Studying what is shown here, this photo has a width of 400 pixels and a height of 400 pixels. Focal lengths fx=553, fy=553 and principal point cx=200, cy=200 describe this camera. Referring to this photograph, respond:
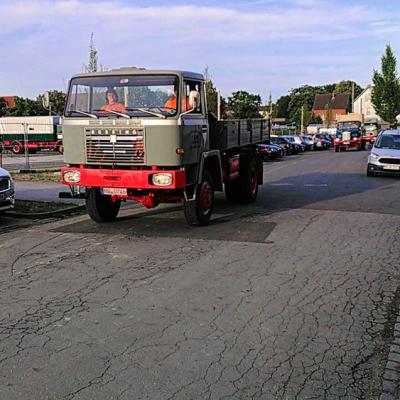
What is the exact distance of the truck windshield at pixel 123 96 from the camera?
9.05 metres

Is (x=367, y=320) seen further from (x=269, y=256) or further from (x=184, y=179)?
(x=184, y=179)

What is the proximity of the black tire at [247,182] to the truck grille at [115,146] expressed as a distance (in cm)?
438

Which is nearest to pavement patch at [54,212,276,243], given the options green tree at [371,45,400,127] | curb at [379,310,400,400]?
curb at [379,310,400,400]

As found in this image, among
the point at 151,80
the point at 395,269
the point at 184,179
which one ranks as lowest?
the point at 395,269

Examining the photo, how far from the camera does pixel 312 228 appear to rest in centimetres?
970

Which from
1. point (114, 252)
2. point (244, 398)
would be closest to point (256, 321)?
point (244, 398)

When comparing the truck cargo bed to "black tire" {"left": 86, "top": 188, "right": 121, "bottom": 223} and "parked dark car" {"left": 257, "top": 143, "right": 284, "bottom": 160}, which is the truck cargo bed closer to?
"black tire" {"left": 86, "top": 188, "right": 121, "bottom": 223}

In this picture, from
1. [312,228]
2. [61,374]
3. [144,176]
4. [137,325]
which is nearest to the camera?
[61,374]

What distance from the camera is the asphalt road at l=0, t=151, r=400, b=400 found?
3959mm

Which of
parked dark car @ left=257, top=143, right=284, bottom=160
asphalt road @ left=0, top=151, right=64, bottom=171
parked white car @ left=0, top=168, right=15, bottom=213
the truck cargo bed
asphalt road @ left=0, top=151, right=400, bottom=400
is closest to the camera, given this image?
asphalt road @ left=0, top=151, right=400, bottom=400

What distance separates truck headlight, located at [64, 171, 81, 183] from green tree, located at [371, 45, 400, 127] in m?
56.5

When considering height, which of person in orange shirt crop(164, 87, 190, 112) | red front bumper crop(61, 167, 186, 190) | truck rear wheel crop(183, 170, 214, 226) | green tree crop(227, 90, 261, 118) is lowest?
truck rear wheel crop(183, 170, 214, 226)

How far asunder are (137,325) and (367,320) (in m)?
2.15

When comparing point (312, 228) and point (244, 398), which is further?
point (312, 228)
